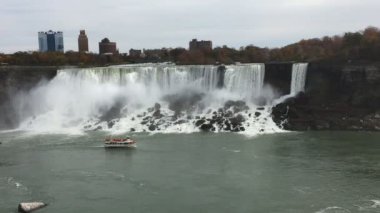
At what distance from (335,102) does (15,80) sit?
Answer: 2591 cm

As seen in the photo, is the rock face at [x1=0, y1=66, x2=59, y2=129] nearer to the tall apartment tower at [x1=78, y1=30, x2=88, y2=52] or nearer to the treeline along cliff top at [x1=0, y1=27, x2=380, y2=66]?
the treeline along cliff top at [x1=0, y1=27, x2=380, y2=66]

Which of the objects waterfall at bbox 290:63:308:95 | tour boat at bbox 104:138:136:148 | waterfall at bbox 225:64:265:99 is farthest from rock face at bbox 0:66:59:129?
waterfall at bbox 290:63:308:95

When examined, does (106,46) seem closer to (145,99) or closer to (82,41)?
(82,41)

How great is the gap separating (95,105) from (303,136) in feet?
58.6

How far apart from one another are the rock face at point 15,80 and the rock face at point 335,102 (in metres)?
20.1

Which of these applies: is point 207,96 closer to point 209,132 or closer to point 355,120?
point 209,132

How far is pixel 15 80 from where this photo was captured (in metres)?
50.6

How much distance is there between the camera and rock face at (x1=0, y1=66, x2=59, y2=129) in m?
48.3

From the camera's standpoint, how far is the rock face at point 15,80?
48.3 m

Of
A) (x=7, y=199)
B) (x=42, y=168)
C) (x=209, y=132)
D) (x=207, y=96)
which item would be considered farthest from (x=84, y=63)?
(x=7, y=199)

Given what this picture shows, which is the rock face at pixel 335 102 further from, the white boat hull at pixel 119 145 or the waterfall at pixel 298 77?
the white boat hull at pixel 119 145

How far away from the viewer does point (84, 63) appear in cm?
6669

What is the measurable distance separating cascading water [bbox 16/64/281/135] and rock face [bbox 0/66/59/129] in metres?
0.77

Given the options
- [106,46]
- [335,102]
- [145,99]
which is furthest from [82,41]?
[335,102]
